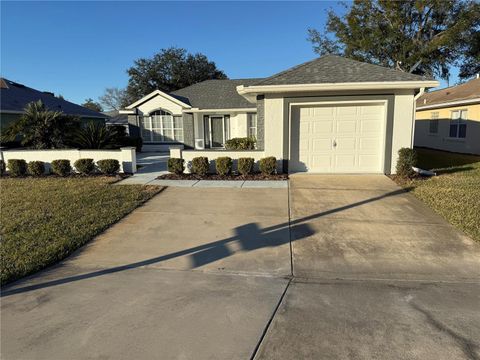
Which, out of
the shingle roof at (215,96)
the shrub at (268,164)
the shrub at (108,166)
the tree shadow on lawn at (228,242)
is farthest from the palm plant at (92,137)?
the tree shadow on lawn at (228,242)

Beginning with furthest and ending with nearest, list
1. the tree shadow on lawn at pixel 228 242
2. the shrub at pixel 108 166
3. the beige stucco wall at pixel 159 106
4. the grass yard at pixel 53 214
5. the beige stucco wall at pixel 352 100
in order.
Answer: the beige stucco wall at pixel 159 106 < the shrub at pixel 108 166 < the beige stucco wall at pixel 352 100 < the grass yard at pixel 53 214 < the tree shadow on lawn at pixel 228 242

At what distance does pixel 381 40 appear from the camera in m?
27.7

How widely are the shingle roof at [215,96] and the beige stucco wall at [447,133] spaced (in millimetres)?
11509

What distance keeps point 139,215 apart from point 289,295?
4346 millimetres

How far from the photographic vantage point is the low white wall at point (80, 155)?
12.1 metres

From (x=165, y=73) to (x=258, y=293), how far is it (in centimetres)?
4487

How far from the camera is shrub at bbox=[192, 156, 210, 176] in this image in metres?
11.2

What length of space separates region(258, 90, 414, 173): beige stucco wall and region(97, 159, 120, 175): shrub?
18.1 feet

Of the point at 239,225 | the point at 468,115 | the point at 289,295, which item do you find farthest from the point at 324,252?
the point at 468,115

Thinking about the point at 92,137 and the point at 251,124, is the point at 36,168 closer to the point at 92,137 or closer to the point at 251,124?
the point at 92,137

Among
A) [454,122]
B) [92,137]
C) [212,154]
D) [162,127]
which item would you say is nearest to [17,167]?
[92,137]

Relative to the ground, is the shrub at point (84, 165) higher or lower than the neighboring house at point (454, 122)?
lower

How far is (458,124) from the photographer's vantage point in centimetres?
1803

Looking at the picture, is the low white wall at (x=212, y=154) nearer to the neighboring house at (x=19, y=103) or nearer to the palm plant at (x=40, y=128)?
the palm plant at (x=40, y=128)
